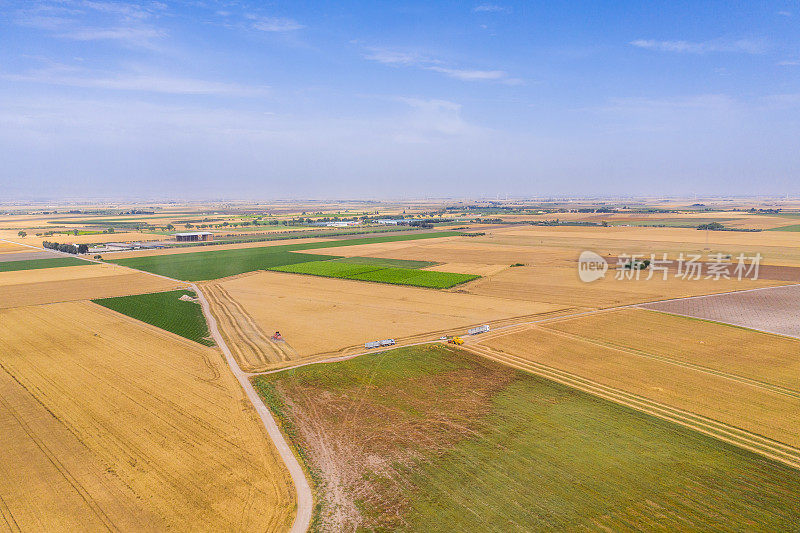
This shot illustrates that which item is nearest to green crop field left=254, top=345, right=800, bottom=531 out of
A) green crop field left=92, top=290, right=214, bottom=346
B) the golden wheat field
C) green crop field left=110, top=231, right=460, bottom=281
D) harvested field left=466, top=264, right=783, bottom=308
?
the golden wheat field

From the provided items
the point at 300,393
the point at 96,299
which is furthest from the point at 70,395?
the point at 96,299

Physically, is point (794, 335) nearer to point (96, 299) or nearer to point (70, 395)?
point (70, 395)

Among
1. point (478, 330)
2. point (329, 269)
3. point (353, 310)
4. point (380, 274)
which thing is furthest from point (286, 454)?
point (329, 269)

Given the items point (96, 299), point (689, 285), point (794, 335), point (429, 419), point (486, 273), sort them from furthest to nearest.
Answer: point (486, 273) → point (689, 285) → point (96, 299) → point (794, 335) → point (429, 419)

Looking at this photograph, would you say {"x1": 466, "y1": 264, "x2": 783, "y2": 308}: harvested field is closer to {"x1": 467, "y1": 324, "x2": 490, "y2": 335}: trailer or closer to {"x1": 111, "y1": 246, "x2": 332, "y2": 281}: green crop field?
{"x1": 467, "y1": 324, "x2": 490, "y2": 335}: trailer

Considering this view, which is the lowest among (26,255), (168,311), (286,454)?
(286,454)

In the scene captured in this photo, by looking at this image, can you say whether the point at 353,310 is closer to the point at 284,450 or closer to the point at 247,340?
the point at 247,340
